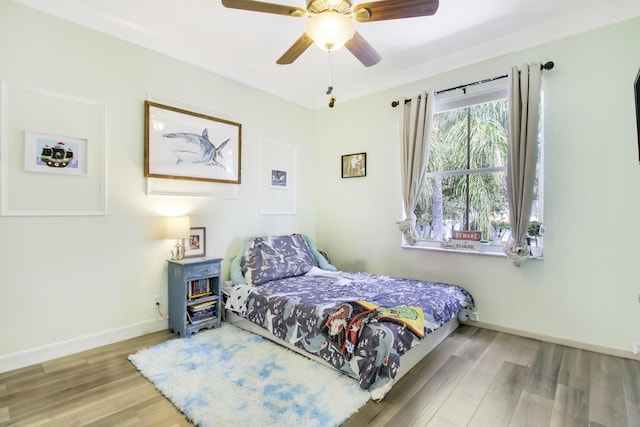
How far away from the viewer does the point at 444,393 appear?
6.70ft

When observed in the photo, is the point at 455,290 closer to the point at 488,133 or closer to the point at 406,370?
the point at 406,370

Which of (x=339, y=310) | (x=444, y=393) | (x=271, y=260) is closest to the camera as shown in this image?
(x=444, y=393)

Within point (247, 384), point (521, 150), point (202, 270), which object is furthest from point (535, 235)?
point (202, 270)

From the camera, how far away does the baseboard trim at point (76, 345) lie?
2.32 meters

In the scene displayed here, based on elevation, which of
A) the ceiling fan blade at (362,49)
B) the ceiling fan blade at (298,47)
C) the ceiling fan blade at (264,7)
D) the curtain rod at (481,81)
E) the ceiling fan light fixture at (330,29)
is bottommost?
the ceiling fan light fixture at (330,29)

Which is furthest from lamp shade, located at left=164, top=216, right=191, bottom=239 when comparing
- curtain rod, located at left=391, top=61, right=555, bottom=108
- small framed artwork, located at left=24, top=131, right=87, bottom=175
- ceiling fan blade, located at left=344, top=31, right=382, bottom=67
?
curtain rod, located at left=391, top=61, right=555, bottom=108

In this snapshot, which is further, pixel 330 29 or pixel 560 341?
pixel 560 341

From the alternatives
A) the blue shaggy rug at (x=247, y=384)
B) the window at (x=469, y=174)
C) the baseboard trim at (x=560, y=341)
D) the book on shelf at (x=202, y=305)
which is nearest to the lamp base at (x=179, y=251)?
the book on shelf at (x=202, y=305)

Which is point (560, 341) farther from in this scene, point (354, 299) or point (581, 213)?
point (354, 299)

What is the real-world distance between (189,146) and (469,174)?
304cm

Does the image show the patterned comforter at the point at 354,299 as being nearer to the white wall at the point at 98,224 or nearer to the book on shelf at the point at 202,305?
the book on shelf at the point at 202,305

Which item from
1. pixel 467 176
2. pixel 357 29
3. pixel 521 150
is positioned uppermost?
pixel 357 29

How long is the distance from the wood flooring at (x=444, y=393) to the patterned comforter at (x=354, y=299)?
264 mm

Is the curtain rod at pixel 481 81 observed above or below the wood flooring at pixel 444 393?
→ above
